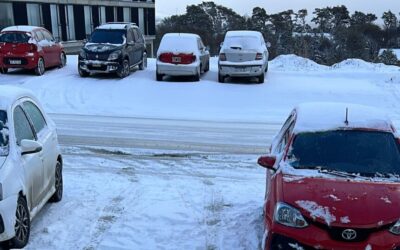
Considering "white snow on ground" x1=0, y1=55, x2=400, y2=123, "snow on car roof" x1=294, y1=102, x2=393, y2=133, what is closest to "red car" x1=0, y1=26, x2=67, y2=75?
"white snow on ground" x1=0, y1=55, x2=400, y2=123

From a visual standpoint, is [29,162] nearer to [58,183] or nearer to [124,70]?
[58,183]

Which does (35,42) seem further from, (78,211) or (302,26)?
(302,26)

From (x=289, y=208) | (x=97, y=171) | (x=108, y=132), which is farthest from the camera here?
(x=108, y=132)

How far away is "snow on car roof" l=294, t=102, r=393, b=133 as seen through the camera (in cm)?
589

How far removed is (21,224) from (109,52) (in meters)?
14.3

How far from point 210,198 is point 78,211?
1937mm

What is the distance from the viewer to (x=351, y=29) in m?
59.9

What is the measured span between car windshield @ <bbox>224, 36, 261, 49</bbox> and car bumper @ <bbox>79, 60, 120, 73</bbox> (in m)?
4.24

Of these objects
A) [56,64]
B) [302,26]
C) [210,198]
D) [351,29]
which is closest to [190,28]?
[302,26]

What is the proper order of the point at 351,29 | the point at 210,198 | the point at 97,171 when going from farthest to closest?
the point at 351,29 < the point at 97,171 < the point at 210,198

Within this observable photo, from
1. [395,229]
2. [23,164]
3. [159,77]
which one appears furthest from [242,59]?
[395,229]

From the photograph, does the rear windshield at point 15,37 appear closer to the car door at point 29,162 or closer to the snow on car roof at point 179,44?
the snow on car roof at point 179,44

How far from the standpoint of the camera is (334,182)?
5.21 m

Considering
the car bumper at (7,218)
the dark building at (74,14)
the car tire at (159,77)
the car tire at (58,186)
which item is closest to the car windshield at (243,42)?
the car tire at (159,77)
